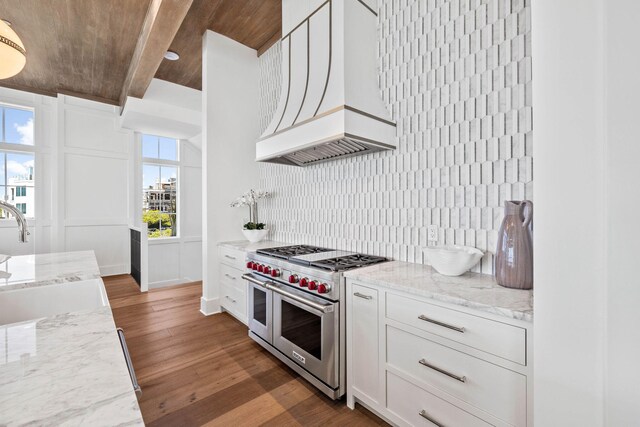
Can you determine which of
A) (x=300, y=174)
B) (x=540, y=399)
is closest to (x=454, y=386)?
(x=540, y=399)

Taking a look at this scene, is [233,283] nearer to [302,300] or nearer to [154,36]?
[302,300]

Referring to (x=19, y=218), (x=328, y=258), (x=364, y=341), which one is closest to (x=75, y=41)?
(x=19, y=218)

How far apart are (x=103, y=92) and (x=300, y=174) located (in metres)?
4.09

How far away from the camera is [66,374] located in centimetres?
57

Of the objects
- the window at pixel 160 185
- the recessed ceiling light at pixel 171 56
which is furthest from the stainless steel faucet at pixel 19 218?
the window at pixel 160 185

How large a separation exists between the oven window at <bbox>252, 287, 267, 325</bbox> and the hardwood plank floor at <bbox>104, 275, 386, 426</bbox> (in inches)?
11.3

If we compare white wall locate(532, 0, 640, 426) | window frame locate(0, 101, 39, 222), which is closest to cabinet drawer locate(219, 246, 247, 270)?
white wall locate(532, 0, 640, 426)

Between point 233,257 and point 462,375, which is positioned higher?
point 233,257

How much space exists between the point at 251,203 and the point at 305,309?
1.88 m

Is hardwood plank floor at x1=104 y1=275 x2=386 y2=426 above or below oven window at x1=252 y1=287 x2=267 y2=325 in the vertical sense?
below

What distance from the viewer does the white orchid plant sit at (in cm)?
342

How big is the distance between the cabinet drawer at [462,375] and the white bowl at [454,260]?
0.44 m

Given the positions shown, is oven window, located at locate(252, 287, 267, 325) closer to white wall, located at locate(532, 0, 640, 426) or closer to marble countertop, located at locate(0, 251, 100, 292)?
marble countertop, located at locate(0, 251, 100, 292)

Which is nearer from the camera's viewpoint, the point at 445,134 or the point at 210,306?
the point at 445,134
